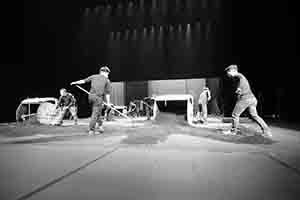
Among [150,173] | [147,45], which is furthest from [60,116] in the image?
[147,45]

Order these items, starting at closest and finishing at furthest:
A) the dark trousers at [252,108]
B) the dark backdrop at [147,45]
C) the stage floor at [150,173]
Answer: the stage floor at [150,173], the dark trousers at [252,108], the dark backdrop at [147,45]

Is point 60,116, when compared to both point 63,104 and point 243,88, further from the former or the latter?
point 243,88

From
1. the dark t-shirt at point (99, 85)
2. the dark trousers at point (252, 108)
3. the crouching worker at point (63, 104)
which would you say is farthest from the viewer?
the crouching worker at point (63, 104)

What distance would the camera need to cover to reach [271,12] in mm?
7816

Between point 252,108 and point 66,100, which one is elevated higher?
point 66,100

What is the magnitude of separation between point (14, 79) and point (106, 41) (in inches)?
202

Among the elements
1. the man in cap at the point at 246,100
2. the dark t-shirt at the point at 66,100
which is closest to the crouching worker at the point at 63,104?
the dark t-shirt at the point at 66,100

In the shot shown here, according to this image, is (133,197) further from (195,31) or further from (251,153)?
(195,31)

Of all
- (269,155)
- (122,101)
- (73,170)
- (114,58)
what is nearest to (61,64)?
(114,58)

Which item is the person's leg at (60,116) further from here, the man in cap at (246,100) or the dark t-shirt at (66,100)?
the man in cap at (246,100)

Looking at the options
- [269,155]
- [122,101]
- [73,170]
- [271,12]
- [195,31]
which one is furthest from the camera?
[122,101]

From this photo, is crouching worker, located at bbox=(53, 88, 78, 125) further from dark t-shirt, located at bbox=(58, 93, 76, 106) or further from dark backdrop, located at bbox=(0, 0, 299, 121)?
dark backdrop, located at bbox=(0, 0, 299, 121)

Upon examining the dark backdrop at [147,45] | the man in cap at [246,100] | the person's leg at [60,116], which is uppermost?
the dark backdrop at [147,45]

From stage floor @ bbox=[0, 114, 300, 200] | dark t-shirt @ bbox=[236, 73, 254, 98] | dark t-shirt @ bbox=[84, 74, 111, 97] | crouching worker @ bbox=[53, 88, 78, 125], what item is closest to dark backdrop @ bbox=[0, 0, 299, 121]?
crouching worker @ bbox=[53, 88, 78, 125]
